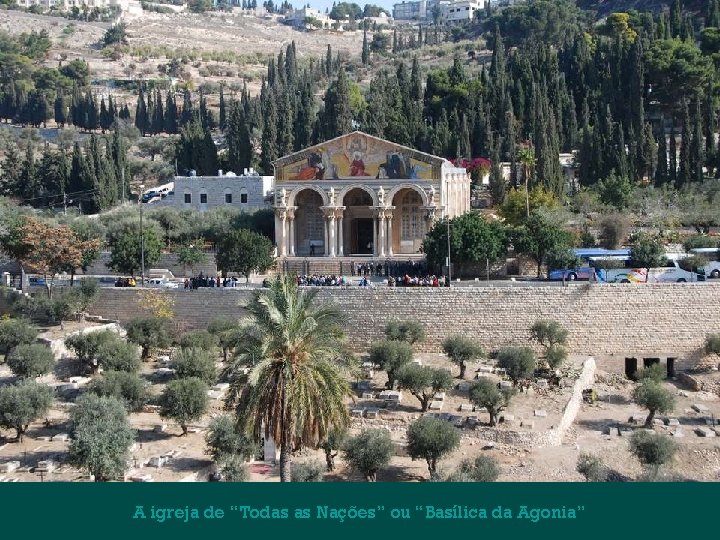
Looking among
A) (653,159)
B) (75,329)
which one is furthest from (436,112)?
(75,329)

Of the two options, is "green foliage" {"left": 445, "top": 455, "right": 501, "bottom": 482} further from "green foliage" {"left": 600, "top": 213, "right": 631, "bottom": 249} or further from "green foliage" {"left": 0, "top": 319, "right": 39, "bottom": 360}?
"green foliage" {"left": 600, "top": 213, "right": 631, "bottom": 249}

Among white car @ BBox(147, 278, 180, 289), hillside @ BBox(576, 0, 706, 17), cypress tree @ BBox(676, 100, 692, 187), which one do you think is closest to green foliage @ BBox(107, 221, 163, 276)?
white car @ BBox(147, 278, 180, 289)

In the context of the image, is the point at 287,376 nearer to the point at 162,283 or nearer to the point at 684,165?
the point at 162,283

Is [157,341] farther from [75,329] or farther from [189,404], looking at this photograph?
[189,404]

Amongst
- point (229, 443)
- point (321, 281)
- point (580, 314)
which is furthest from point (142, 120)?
point (229, 443)

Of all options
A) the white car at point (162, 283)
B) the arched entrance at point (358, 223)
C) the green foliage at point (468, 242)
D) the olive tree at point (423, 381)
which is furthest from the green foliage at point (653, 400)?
the arched entrance at point (358, 223)

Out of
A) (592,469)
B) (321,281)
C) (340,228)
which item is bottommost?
(592,469)
